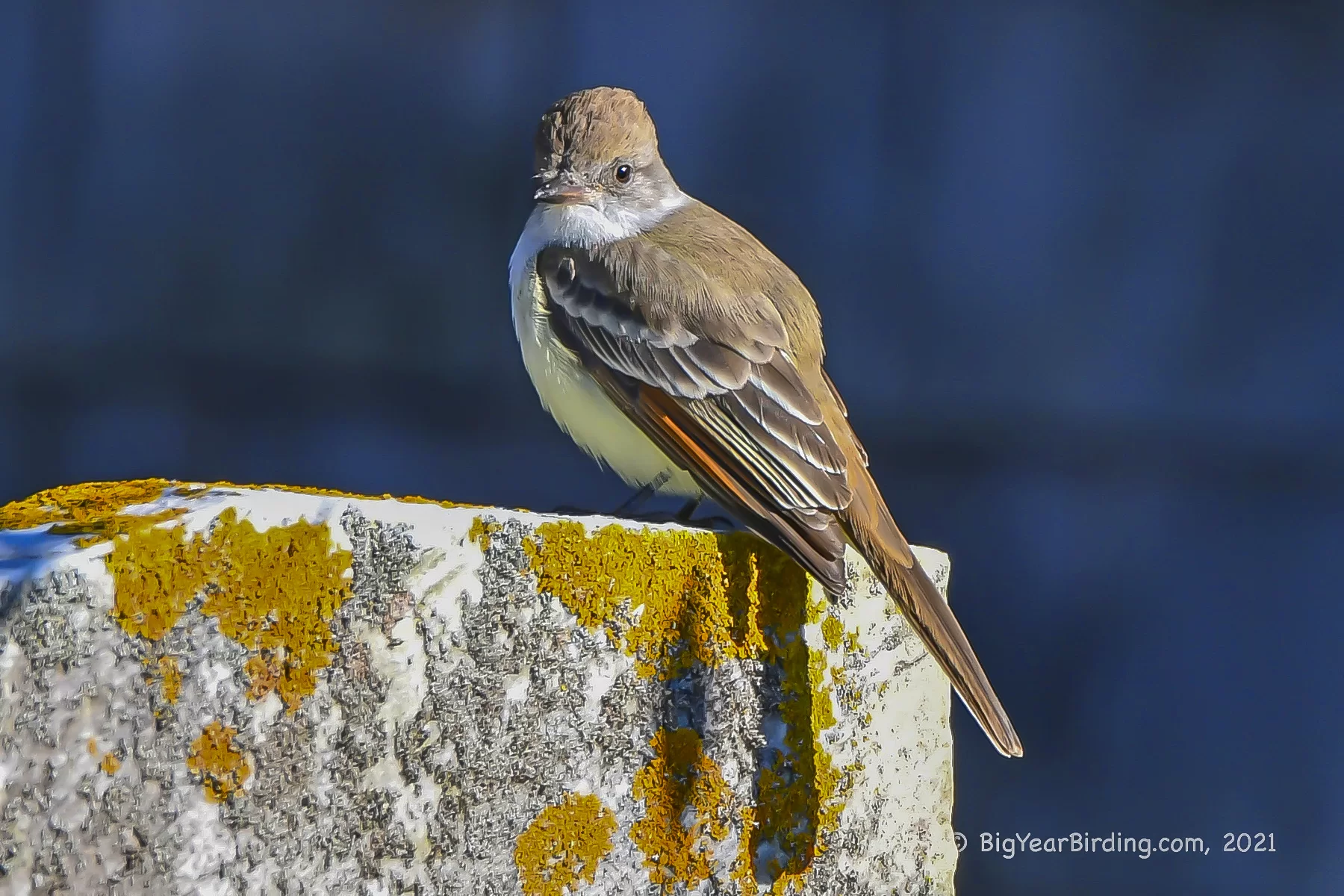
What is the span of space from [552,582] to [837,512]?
92 centimetres

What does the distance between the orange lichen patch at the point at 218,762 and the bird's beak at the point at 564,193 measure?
224 cm

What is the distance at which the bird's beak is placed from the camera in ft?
12.2

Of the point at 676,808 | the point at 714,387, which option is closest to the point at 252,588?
the point at 676,808

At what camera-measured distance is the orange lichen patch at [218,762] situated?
1.74m

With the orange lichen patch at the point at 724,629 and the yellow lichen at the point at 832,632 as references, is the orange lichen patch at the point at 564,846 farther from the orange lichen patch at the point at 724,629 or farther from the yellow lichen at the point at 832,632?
the yellow lichen at the point at 832,632

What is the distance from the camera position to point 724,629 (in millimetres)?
2164

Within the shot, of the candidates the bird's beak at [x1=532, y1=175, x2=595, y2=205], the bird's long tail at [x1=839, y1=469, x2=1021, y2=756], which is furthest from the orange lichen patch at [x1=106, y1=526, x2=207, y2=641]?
the bird's beak at [x1=532, y1=175, x2=595, y2=205]

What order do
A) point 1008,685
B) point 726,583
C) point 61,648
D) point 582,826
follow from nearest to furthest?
point 61,648 → point 582,826 → point 726,583 → point 1008,685

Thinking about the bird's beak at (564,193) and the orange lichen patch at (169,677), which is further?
the bird's beak at (564,193)

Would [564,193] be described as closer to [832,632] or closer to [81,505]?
[832,632]

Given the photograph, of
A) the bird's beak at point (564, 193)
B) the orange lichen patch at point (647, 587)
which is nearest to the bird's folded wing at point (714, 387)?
the bird's beak at point (564, 193)

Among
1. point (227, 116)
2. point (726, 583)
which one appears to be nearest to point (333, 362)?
point (227, 116)

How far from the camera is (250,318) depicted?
16.9 feet

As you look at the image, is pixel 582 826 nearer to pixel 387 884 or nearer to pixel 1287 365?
pixel 387 884
